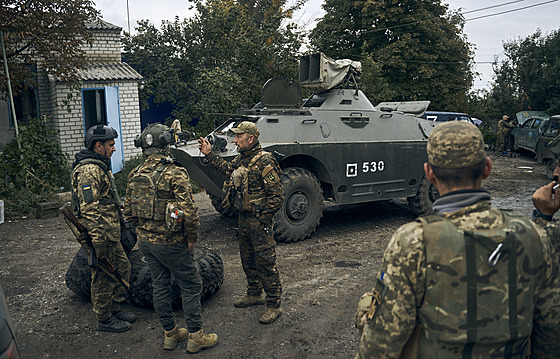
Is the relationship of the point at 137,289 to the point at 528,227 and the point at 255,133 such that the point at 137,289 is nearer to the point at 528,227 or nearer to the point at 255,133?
the point at 255,133

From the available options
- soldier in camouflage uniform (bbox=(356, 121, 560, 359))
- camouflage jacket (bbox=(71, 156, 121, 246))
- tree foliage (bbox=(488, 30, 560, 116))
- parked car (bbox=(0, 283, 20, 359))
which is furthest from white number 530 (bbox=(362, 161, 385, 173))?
tree foliage (bbox=(488, 30, 560, 116))

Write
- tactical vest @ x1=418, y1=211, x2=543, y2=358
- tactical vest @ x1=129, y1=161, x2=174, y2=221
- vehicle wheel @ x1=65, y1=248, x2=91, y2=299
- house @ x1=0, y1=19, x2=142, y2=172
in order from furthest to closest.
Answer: house @ x1=0, y1=19, x2=142, y2=172 < vehicle wheel @ x1=65, y1=248, x2=91, y2=299 < tactical vest @ x1=129, y1=161, x2=174, y2=221 < tactical vest @ x1=418, y1=211, x2=543, y2=358

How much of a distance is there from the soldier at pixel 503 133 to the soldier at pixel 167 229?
17.5 metres

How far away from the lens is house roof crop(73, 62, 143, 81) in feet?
37.8

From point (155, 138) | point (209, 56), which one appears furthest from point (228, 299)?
point (209, 56)

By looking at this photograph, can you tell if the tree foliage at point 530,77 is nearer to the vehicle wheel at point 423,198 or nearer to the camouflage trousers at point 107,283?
the vehicle wheel at point 423,198

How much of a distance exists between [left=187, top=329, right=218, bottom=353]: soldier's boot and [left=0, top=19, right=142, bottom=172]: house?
26.3ft

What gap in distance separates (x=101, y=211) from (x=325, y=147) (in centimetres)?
370

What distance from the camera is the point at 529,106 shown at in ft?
73.8

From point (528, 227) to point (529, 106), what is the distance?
2385 cm

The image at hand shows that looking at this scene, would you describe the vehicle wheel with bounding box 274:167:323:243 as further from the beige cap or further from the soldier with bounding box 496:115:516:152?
the soldier with bounding box 496:115:516:152

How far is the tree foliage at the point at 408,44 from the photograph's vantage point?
2200cm

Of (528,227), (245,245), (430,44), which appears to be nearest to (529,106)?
(430,44)

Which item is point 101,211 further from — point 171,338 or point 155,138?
point 171,338
